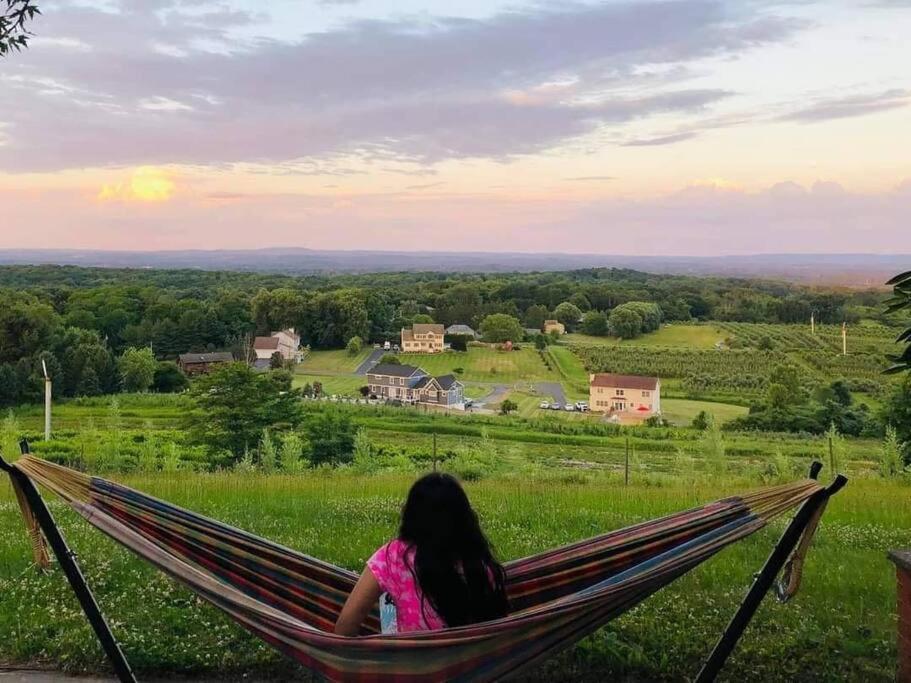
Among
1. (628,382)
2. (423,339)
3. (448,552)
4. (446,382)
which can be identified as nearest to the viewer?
(448,552)

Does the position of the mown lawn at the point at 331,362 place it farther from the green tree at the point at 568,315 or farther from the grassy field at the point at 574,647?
the grassy field at the point at 574,647

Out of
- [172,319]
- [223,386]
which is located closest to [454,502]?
[223,386]

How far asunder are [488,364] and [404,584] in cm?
4448

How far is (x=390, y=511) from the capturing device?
5.08m

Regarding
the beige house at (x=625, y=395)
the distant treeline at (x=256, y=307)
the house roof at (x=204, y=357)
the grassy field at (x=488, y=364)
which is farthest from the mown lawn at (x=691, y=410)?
the house roof at (x=204, y=357)

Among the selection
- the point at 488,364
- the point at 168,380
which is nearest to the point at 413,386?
the point at 488,364

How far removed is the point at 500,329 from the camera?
52.6m

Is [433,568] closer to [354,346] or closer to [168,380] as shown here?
[168,380]

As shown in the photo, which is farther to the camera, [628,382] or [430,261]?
[430,261]

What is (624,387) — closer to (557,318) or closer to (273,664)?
(557,318)

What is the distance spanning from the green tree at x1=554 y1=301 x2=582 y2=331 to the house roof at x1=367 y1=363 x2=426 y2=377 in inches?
755

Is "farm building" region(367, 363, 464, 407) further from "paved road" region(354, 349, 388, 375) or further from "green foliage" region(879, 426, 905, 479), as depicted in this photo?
"green foliage" region(879, 426, 905, 479)

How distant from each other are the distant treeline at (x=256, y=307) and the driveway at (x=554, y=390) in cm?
1417

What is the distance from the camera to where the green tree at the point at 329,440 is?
17.7 m
